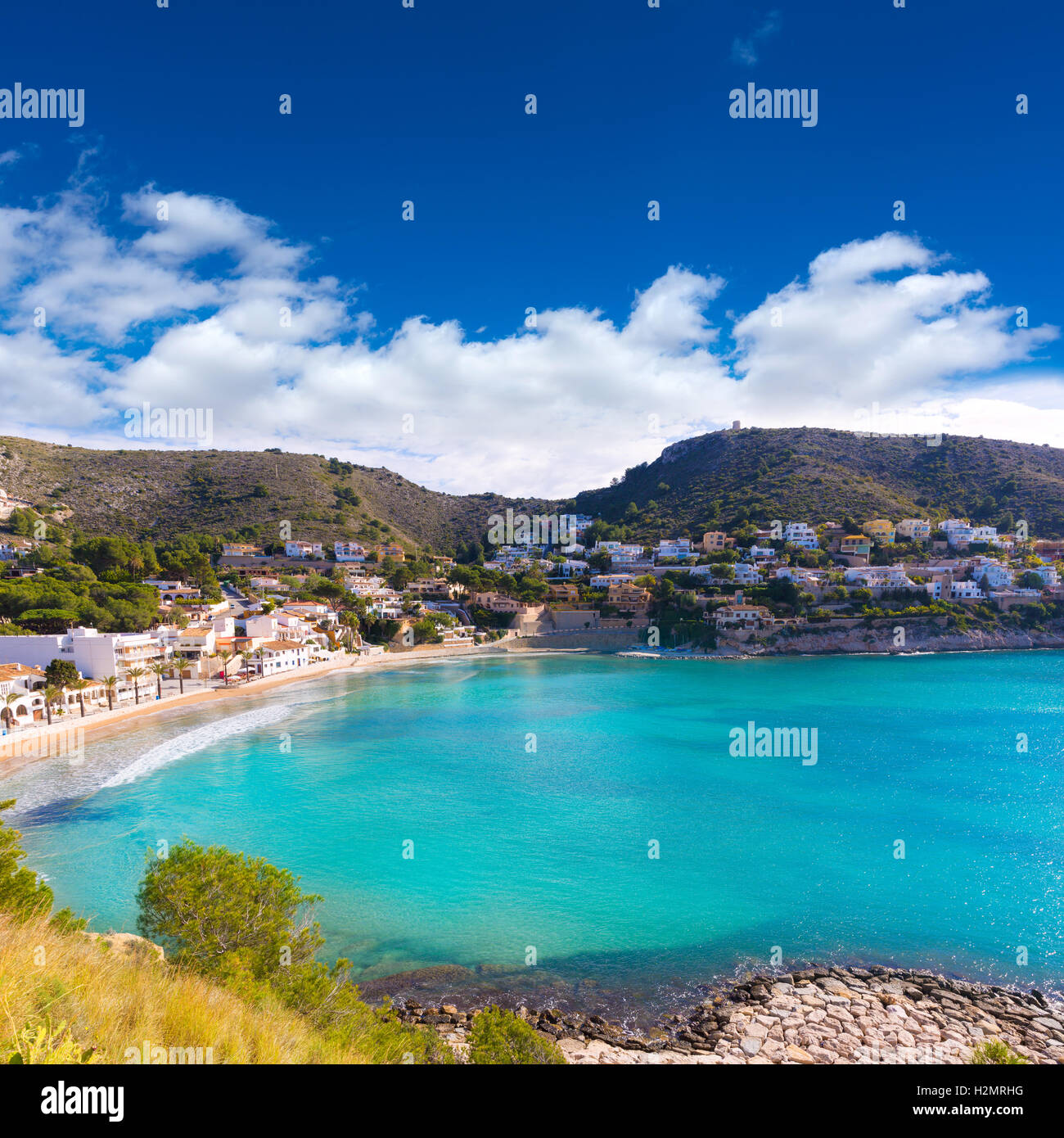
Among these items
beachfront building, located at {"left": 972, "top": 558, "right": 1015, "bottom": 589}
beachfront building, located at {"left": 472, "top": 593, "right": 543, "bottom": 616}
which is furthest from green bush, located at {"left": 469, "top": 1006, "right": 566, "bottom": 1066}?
beachfront building, located at {"left": 972, "top": 558, "right": 1015, "bottom": 589}

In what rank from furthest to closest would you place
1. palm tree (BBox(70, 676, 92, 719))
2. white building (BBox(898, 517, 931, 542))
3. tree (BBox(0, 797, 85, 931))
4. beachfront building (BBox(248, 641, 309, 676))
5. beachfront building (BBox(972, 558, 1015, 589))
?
white building (BBox(898, 517, 931, 542)) < beachfront building (BBox(972, 558, 1015, 589)) < beachfront building (BBox(248, 641, 309, 676)) < palm tree (BBox(70, 676, 92, 719)) < tree (BBox(0, 797, 85, 931))

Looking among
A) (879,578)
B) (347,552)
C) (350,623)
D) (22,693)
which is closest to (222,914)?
(22,693)

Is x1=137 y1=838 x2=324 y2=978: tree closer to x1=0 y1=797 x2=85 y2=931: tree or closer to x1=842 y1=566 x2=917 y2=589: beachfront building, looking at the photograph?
x1=0 y1=797 x2=85 y2=931: tree

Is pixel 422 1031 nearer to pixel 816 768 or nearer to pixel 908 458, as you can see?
pixel 816 768

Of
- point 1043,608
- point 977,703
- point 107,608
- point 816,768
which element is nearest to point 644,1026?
point 816,768

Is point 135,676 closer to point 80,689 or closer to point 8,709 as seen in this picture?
point 80,689

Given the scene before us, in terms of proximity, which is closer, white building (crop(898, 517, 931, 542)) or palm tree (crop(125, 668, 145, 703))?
palm tree (crop(125, 668, 145, 703))
